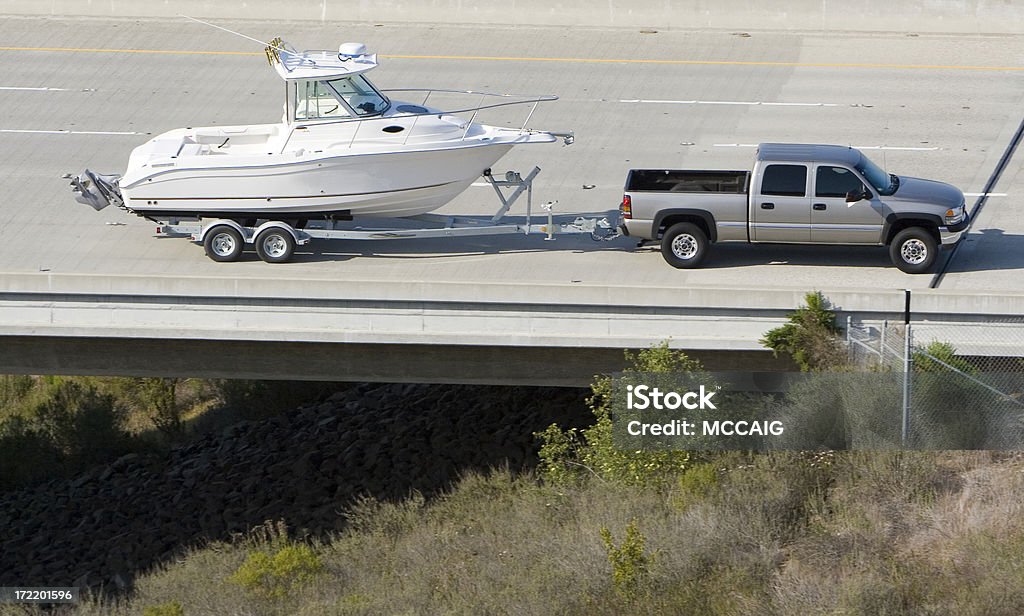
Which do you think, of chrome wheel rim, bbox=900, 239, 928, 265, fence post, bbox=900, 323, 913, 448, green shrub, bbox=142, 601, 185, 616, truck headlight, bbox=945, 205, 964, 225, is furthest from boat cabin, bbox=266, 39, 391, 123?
fence post, bbox=900, 323, 913, 448

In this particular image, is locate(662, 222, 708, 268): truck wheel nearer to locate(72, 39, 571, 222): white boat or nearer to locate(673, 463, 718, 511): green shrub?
locate(72, 39, 571, 222): white boat

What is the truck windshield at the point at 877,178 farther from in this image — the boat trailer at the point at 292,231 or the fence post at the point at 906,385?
the boat trailer at the point at 292,231

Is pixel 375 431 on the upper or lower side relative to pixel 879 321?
lower

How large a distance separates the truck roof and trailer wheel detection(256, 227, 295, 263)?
247 inches

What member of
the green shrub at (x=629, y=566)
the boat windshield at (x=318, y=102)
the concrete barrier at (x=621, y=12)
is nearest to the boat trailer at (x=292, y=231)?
the boat windshield at (x=318, y=102)

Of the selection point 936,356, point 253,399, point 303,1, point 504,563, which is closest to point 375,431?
point 253,399

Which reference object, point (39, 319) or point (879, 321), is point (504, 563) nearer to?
point (879, 321)

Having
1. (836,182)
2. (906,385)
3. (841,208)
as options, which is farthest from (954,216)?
(906,385)

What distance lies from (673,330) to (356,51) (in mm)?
5907

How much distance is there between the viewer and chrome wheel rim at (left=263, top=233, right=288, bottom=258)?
57.5ft

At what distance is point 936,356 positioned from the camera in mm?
14453

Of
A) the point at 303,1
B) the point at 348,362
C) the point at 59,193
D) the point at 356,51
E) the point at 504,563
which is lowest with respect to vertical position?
the point at 504,563

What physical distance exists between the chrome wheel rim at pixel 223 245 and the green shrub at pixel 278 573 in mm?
4674

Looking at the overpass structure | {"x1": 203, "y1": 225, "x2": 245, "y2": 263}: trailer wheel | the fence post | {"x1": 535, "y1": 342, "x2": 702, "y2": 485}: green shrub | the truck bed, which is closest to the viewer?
the fence post
